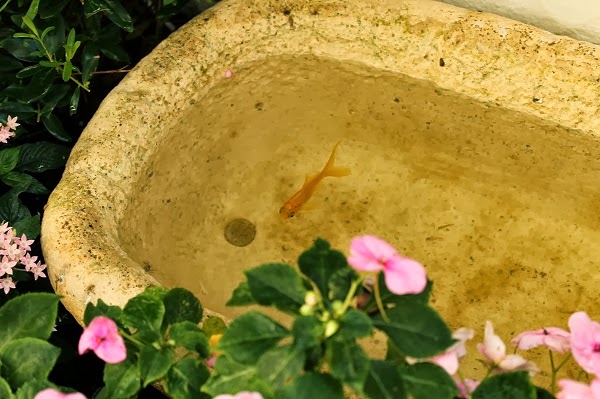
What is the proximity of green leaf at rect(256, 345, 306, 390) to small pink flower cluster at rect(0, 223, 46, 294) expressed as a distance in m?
0.72

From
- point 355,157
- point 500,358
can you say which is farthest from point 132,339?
point 355,157

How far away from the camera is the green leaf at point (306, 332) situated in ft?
2.26

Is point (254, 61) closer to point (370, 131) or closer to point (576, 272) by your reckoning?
point (370, 131)

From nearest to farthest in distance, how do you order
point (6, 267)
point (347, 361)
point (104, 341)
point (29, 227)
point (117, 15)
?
point (347, 361)
point (104, 341)
point (6, 267)
point (29, 227)
point (117, 15)

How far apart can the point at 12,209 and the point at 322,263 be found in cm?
95

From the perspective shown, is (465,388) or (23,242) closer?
(465,388)

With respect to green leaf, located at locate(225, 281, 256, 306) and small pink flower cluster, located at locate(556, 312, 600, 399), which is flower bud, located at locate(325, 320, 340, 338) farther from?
small pink flower cluster, located at locate(556, 312, 600, 399)

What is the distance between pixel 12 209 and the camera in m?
1.43

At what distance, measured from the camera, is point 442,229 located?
1.81 meters

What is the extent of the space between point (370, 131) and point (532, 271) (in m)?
0.57

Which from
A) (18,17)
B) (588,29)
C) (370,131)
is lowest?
(370,131)

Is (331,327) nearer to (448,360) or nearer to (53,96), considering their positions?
(448,360)

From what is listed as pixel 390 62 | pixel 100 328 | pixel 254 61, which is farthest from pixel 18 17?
pixel 100 328

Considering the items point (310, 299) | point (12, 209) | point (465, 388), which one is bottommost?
point (12, 209)
